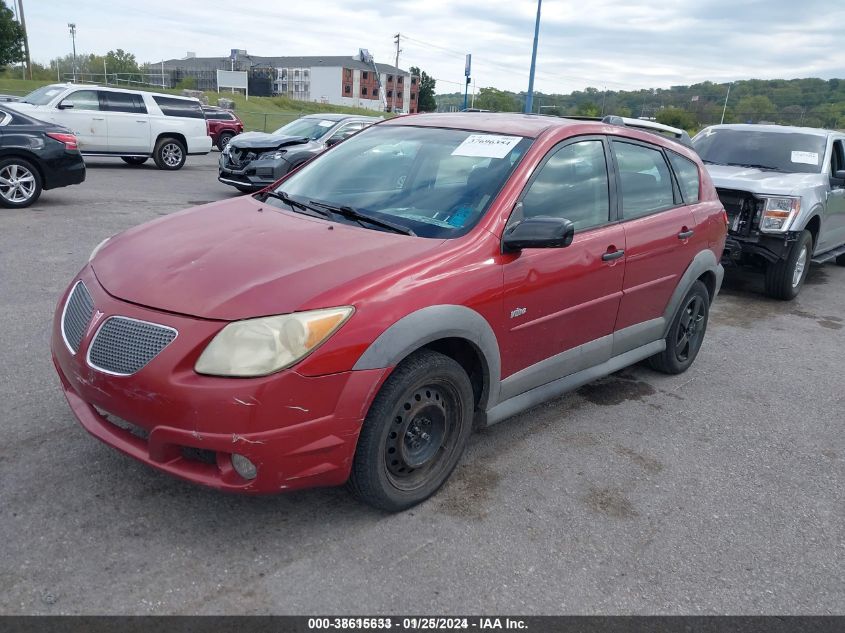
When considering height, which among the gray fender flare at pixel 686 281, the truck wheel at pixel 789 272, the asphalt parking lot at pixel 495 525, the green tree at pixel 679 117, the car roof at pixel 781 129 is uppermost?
the green tree at pixel 679 117

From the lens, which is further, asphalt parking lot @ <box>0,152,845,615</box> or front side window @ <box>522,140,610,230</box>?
front side window @ <box>522,140,610,230</box>

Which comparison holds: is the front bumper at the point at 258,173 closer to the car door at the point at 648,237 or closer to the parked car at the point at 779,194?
the parked car at the point at 779,194

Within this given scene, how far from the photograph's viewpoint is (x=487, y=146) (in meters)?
3.71

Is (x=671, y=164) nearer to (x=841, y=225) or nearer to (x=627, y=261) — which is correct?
(x=627, y=261)

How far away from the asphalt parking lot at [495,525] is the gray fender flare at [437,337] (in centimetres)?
58

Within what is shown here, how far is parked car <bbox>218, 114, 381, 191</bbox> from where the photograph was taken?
12156mm

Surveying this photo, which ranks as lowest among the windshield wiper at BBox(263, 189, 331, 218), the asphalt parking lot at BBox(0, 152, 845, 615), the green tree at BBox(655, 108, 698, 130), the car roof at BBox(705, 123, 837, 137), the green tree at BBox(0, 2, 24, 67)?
the asphalt parking lot at BBox(0, 152, 845, 615)

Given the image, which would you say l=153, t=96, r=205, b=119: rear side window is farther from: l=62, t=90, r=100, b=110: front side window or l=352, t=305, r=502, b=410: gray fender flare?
l=352, t=305, r=502, b=410: gray fender flare

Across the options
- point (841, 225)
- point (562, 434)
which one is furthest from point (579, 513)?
point (841, 225)

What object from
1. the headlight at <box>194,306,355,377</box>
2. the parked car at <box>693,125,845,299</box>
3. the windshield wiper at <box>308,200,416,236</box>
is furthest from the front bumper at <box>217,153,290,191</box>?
the headlight at <box>194,306,355,377</box>

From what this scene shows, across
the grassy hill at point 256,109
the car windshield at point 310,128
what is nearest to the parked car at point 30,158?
the car windshield at point 310,128

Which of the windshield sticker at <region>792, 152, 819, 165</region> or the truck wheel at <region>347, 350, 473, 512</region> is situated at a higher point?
the windshield sticker at <region>792, 152, 819, 165</region>

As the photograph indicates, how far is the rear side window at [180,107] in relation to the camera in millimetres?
16219

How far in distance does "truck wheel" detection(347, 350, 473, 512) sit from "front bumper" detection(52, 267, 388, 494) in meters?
0.09
